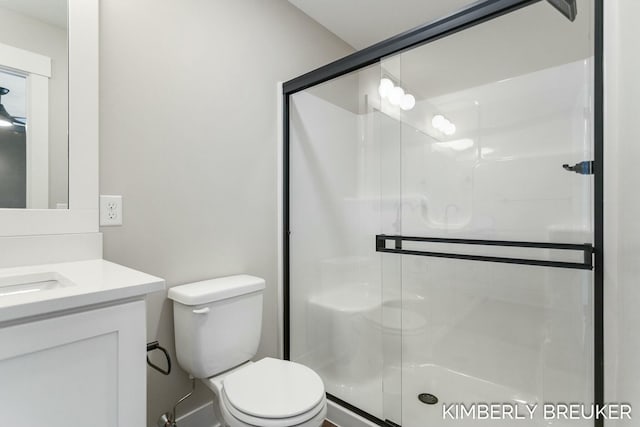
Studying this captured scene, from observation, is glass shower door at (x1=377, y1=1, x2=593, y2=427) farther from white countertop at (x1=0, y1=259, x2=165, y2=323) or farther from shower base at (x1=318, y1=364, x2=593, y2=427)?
white countertop at (x1=0, y1=259, x2=165, y2=323)

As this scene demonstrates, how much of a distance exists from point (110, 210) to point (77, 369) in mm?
706

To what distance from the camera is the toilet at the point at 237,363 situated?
106 centimetres

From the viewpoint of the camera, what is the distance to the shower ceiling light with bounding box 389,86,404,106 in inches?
64.0

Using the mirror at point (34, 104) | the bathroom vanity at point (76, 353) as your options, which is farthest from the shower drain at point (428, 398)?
the mirror at point (34, 104)

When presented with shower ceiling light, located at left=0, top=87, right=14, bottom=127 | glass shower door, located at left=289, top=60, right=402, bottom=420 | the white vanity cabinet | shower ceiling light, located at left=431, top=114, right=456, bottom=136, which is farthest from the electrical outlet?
shower ceiling light, located at left=431, top=114, right=456, bottom=136

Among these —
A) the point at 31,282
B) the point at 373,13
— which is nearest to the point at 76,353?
the point at 31,282

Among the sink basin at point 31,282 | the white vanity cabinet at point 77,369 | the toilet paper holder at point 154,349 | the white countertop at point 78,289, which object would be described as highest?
the white countertop at point 78,289

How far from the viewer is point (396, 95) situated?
166cm

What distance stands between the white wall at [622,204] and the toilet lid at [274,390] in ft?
2.99

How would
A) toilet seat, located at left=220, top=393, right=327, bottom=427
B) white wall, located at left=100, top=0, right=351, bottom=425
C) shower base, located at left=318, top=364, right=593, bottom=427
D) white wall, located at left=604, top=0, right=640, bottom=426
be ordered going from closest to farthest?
white wall, located at left=604, top=0, right=640, bottom=426 → toilet seat, located at left=220, top=393, right=327, bottom=427 → white wall, located at left=100, top=0, right=351, bottom=425 → shower base, located at left=318, top=364, right=593, bottom=427

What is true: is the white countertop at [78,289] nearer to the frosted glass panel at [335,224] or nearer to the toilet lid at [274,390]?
the toilet lid at [274,390]

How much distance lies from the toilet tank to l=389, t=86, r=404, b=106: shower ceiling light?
47.1 inches

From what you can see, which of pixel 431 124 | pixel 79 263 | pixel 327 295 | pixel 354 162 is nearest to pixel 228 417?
pixel 79 263

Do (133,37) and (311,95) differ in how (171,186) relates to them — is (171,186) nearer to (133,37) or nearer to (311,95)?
(133,37)
